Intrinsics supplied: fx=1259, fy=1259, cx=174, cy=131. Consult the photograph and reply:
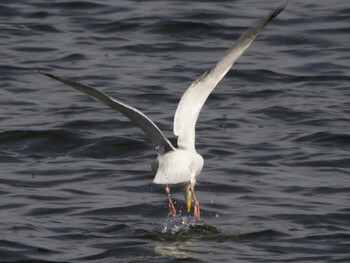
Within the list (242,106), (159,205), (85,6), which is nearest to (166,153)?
(159,205)

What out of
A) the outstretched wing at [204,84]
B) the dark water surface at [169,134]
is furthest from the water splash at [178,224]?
the outstretched wing at [204,84]

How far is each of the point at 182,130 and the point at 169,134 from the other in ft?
10.6

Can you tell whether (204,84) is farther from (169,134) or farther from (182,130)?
(169,134)

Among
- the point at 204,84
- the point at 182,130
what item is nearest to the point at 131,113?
the point at 182,130

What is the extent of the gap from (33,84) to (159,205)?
15.6ft

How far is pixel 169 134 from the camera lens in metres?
12.4

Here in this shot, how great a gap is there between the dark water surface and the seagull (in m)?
0.59

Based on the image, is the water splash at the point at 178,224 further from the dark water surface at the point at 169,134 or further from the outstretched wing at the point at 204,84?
the outstretched wing at the point at 204,84

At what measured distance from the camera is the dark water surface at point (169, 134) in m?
9.38

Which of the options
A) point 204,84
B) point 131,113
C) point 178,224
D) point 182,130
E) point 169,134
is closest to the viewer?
point 131,113

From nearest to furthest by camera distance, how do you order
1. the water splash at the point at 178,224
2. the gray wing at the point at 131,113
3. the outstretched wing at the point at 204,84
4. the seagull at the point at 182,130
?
the gray wing at the point at 131,113, the seagull at the point at 182,130, the outstretched wing at the point at 204,84, the water splash at the point at 178,224

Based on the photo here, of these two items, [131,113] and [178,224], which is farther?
[178,224]

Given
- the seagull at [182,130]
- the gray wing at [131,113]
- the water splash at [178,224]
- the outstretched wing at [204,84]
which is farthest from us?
the water splash at [178,224]

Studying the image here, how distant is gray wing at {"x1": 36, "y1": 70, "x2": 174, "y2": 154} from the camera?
812cm
